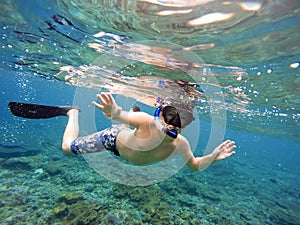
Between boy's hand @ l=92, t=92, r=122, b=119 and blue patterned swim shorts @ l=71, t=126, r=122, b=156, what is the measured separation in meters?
1.87

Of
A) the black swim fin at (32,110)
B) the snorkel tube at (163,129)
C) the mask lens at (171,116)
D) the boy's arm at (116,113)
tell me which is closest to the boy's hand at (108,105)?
the boy's arm at (116,113)

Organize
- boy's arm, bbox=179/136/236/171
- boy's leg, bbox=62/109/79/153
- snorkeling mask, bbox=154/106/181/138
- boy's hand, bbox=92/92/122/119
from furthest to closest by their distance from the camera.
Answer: boy's leg, bbox=62/109/79/153
boy's arm, bbox=179/136/236/171
snorkeling mask, bbox=154/106/181/138
boy's hand, bbox=92/92/122/119

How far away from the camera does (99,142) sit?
239 inches

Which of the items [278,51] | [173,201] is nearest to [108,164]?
[173,201]

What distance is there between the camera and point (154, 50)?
10422mm

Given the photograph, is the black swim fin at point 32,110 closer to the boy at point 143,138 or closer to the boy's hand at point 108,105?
the boy at point 143,138

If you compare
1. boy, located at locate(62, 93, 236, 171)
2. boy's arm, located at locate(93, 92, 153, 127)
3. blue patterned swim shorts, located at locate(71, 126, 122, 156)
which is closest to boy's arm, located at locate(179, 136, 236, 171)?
boy, located at locate(62, 93, 236, 171)

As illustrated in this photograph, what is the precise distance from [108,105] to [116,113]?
0.24 meters

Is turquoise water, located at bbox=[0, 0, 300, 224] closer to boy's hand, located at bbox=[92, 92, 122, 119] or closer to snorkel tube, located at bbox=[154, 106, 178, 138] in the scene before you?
snorkel tube, located at bbox=[154, 106, 178, 138]

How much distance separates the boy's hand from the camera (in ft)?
12.0

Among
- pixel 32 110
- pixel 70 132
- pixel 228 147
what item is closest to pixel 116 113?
pixel 228 147

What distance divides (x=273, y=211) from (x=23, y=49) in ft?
73.9

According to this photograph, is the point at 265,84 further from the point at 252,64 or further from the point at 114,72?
the point at 114,72

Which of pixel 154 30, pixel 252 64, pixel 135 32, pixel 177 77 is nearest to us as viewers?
pixel 154 30
